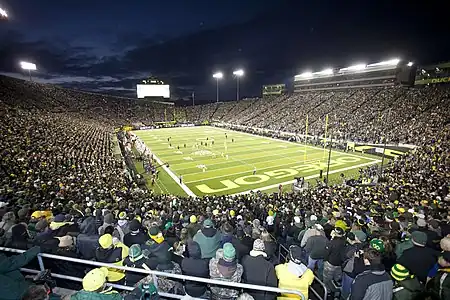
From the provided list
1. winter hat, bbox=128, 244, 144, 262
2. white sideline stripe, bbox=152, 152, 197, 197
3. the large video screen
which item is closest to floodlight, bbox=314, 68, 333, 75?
the large video screen

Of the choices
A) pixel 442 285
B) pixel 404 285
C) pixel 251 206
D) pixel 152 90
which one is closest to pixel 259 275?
pixel 404 285

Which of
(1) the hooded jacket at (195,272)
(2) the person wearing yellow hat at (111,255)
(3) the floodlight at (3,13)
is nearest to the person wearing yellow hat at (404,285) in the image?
(1) the hooded jacket at (195,272)

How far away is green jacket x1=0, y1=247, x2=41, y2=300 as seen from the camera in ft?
10.2

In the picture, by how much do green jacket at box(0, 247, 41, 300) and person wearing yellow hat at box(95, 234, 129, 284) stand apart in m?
0.97

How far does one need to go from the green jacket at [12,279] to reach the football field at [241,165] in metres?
18.8

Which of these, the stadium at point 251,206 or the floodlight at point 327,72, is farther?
the floodlight at point 327,72

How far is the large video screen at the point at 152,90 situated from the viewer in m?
98.1

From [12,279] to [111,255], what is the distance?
4.50 ft

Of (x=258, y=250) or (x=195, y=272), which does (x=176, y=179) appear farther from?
(x=258, y=250)

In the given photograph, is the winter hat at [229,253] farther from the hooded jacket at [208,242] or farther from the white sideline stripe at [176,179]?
the white sideline stripe at [176,179]

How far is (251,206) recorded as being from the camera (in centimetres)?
1450

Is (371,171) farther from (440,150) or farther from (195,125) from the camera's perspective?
(195,125)

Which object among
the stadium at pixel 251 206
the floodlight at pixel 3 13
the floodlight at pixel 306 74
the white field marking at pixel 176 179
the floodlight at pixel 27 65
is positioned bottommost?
the white field marking at pixel 176 179

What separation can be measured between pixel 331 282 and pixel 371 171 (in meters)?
23.5
